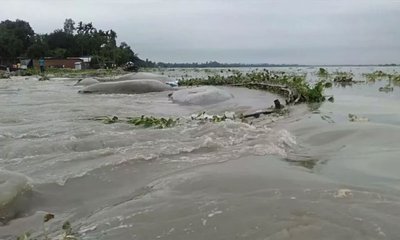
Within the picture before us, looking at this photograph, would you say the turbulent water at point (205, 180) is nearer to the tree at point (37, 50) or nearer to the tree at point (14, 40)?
the tree at point (14, 40)

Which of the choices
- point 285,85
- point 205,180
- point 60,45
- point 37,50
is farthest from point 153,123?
point 60,45

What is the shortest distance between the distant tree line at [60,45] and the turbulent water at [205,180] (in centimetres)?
6890

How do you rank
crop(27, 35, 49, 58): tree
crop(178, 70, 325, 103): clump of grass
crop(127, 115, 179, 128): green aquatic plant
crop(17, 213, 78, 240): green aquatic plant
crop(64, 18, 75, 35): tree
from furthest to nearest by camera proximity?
crop(64, 18, 75, 35): tree
crop(27, 35, 49, 58): tree
crop(178, 70, 325, 103): clump of grass
crop(127, 115, 179, 128): green aquatic plant
crop(17, 213, 78, 240): green aquatic plant

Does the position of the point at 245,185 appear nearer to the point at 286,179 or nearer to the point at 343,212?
the point at 286,179

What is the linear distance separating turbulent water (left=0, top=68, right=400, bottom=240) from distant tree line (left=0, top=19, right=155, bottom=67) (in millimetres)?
68900

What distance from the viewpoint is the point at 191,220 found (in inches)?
141

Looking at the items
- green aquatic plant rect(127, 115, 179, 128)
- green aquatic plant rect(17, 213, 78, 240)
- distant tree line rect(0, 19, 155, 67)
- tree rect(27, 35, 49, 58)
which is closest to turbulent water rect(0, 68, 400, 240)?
green aquatic plant rect(17, 213, 78, 240)

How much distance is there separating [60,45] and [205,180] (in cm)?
9380

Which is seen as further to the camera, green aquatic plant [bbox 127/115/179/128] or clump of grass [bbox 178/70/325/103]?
clump of grass [bbox 178/70/325/103]

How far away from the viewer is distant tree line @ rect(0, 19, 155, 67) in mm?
77006

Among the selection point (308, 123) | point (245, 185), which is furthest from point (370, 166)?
point (308, 123)

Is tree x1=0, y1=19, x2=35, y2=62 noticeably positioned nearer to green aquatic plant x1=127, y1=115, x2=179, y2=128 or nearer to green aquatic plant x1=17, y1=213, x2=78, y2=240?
green aquatic plant x1=127, y1=115, x2=179, y2=128

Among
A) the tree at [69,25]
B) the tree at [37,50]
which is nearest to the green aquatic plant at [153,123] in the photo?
the tree at [37,50]

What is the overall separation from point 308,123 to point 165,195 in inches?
219
